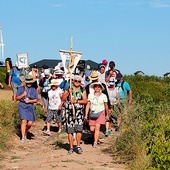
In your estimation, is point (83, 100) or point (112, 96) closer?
point (83, 100)

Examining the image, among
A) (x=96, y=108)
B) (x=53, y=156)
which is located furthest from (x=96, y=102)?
(x=53, y=156)

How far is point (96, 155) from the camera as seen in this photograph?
1148 cm

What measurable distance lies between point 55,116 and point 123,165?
4.65 m

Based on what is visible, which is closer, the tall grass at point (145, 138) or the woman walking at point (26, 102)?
the tall grass at point (145, 138)

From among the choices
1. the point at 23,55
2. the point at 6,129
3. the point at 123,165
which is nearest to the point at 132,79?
the point at 23,55

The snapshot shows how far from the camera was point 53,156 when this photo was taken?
11.2 m

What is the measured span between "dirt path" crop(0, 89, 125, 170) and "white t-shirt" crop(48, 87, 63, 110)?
78 cm

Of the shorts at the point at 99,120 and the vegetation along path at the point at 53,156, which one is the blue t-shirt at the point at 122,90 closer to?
the vegetation along path at the point at 53,156

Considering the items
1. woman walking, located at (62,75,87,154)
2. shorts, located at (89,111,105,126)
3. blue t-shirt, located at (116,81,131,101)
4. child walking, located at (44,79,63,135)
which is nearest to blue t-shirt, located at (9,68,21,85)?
child walking, located at (44,79,63,135)

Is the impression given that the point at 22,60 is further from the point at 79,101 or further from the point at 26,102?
the point at 79,101

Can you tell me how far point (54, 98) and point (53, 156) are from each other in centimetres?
352

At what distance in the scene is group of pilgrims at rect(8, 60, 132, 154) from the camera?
11.6 m

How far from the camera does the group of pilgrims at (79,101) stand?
11625 millimetres

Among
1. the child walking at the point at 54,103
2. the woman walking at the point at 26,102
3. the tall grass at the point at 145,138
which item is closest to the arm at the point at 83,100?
the tall grass at the point at 145,138
